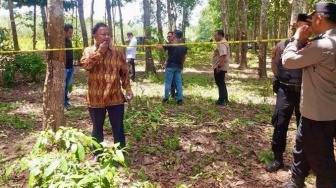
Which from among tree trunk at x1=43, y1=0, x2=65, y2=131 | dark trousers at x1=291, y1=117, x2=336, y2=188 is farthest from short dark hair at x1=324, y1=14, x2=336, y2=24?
tree trunk at x1=43, y1=0, x2=65, y2=131

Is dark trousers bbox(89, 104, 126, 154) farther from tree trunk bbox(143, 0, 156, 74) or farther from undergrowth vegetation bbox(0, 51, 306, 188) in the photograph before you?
tree trunk bbox(143, 0, 156, 74)

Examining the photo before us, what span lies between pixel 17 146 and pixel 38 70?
637 centimetres

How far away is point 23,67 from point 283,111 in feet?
28.8

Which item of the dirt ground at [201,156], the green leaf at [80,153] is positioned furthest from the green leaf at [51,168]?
the dirt ground at [201,156]

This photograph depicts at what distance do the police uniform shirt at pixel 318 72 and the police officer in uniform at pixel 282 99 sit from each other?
2.59 feet

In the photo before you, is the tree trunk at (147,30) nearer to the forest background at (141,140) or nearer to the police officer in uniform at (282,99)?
the forest background at (141,140)

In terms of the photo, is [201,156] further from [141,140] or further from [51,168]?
[51,168]

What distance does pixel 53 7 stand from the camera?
421 centimetres

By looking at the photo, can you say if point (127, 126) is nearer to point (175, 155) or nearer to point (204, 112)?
point (175, 155)

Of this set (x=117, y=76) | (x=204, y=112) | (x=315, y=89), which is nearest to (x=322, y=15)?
(x=315, y=89)

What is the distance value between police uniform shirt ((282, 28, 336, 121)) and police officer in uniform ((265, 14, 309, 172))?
0.79m

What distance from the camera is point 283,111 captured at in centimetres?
427

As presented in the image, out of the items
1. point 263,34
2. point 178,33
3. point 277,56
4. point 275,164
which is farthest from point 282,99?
point 263,34

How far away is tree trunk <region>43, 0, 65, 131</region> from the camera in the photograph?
4.25m
